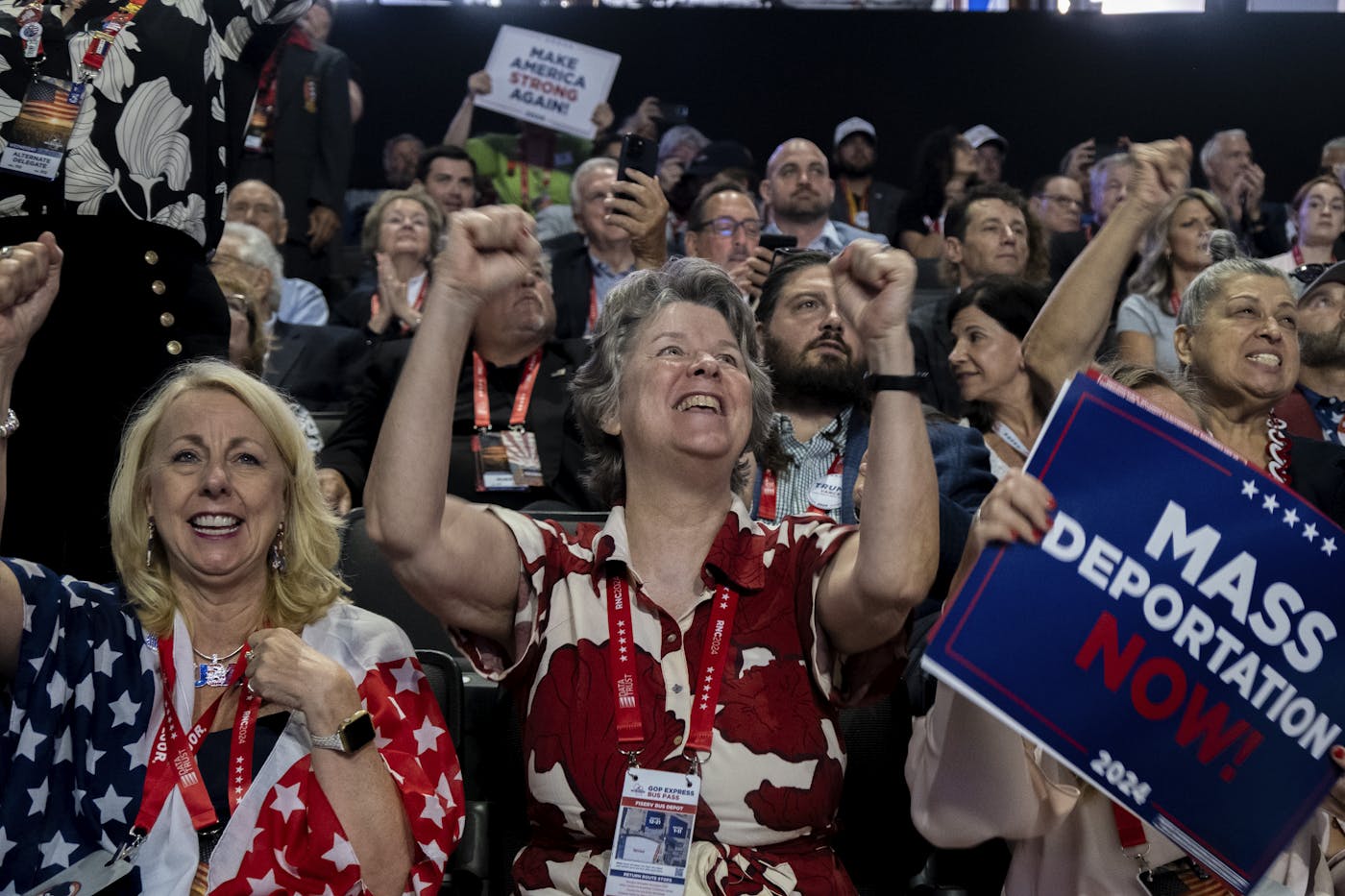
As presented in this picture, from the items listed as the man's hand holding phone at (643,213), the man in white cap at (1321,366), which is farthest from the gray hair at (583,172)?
the man in white cap at (1321,366)

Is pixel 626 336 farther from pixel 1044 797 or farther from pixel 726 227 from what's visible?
pixel 726 227

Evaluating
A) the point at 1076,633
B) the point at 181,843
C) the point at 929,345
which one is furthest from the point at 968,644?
the point at 929,345

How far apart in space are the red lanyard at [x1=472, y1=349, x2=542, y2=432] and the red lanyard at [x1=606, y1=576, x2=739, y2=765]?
1.92 metres

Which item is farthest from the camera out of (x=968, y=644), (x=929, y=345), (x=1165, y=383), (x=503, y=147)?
(x=503, y=147)

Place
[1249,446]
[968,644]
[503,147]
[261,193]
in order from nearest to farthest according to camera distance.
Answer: [968,644], [1249,446], [261,193], [503,147]

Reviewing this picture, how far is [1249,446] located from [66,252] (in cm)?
266

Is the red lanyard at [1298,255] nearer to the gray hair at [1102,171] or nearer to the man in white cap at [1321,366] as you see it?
the gray hair at [1102,171]

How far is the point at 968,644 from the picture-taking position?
1.81m

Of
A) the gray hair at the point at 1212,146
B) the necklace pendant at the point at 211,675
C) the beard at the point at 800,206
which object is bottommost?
the necklace pendant at the point at 211,675

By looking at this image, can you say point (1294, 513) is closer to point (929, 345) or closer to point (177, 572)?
point (177, 572)

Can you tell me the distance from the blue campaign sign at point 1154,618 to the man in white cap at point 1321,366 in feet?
8.49

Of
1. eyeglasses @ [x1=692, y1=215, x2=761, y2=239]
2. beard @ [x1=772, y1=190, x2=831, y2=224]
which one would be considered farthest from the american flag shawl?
beard @ [x1=772, y1=190, x2=831, y2=224]

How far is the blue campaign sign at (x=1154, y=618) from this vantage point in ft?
5.98

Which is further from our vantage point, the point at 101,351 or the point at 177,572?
the point at 101,351
